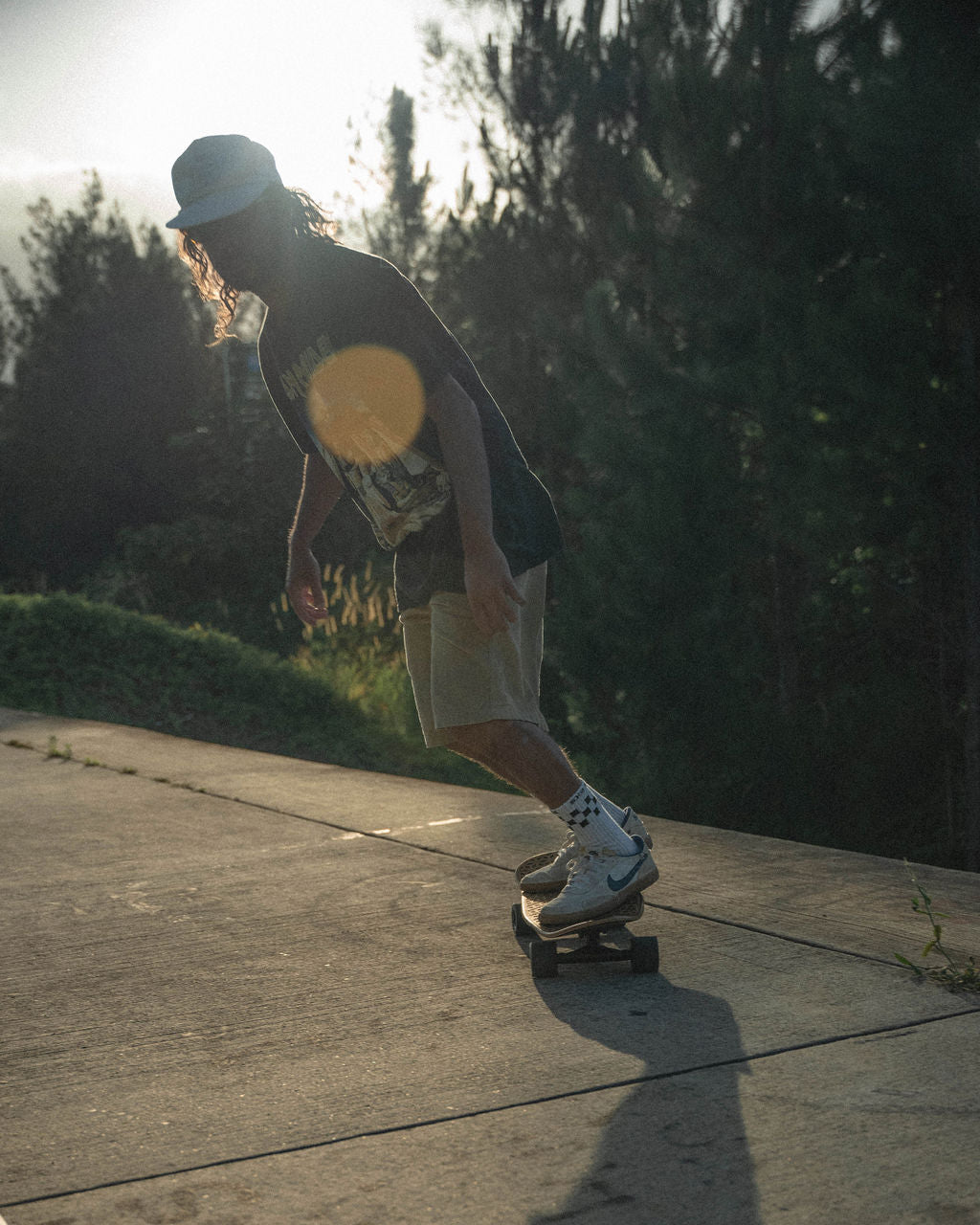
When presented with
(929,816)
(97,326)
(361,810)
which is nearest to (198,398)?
(97,326)

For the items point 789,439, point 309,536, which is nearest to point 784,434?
point 789,439

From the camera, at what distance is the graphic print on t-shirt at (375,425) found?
3.01 meters

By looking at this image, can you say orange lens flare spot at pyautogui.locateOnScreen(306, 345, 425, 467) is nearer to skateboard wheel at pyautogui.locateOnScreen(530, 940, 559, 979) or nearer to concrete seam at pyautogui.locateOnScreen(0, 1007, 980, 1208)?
skateboard wheel at pyautogui.locateOnScreen(530, 940, 559, 979)

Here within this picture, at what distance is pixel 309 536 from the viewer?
3.69m

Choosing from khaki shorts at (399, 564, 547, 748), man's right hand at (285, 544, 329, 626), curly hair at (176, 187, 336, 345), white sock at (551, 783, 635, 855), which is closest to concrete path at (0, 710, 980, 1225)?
white sock at (551, 783, 635, 855)

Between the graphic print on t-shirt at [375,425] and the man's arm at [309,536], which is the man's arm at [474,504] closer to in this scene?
the graphic print on t-shirt at [375,425]

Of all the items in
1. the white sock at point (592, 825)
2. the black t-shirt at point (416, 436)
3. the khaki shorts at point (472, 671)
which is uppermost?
the black t-shirt at point (416, 436)

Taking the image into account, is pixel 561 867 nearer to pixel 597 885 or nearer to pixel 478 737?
pixel 597 885

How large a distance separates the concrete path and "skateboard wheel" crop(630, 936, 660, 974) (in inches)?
1.6

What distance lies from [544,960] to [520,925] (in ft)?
1.02

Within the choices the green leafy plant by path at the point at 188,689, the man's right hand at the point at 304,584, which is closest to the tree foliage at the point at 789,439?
the green leafy plant by path at the point at 188,689

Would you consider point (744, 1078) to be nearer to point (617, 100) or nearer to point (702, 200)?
point (702, 200)

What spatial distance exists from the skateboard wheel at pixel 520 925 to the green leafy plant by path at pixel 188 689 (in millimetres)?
5648

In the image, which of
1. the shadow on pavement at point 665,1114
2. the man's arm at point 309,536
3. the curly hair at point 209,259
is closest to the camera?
the shadow on pavement at point 665,1114
